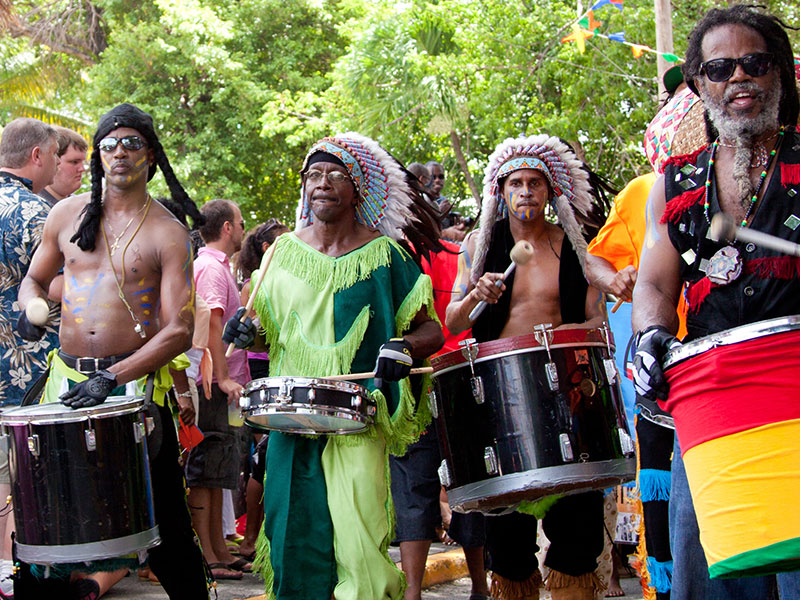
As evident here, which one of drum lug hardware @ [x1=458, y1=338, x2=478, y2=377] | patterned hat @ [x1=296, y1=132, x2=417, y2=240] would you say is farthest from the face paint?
drum lug hardware @ [x1=458, y1=338, x2=478, y2=377]

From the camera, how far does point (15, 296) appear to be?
241 inches

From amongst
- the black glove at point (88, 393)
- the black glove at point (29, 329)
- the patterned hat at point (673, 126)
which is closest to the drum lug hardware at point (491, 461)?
the patterned hat at point (673, 126)

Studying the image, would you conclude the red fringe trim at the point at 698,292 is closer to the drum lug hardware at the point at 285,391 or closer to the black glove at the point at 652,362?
the black glove at the point at 652,362

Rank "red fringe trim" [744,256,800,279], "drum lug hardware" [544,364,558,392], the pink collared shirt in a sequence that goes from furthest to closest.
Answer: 1. the pink collared shirt
2. "drum lug hardware" [544,364,558,392]
3. "red fringe trim" [744,256,800,279]

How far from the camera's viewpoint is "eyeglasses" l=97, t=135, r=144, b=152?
17.2ft

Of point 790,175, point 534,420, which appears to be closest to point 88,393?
point 534,420

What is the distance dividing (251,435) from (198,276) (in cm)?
177

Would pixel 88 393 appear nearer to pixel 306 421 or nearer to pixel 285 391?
pixel 285 391

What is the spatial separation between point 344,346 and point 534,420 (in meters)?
0.98

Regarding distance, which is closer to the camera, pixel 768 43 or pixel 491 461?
pixel 768 43

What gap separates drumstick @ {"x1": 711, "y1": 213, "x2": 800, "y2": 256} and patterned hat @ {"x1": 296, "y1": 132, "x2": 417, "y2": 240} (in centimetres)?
256

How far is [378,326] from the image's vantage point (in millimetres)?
5184

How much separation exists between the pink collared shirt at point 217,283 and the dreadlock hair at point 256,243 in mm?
711

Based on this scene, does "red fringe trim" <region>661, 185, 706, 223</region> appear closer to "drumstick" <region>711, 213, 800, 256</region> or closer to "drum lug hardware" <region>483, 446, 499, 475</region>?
"drumstick" <region>711, 213, 800, 256</region>
